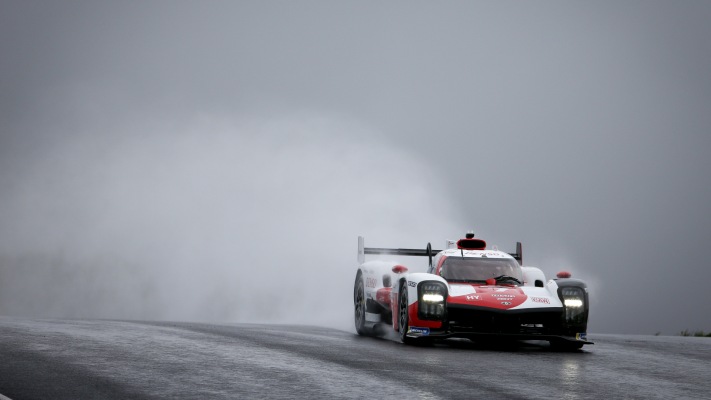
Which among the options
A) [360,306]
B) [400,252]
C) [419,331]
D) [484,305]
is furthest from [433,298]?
[400,252]

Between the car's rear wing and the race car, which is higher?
the car's rear wing

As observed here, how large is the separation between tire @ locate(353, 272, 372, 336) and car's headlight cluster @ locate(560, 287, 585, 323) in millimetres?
4087

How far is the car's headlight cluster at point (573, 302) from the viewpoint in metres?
13.8

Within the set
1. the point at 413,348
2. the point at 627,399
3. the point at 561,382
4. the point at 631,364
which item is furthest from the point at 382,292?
the point at 627,399

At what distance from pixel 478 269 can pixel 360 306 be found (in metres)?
3.00

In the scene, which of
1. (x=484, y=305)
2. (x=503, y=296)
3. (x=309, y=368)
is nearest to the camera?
(x=309, y=368)

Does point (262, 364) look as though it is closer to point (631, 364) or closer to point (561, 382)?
point (561, 382)

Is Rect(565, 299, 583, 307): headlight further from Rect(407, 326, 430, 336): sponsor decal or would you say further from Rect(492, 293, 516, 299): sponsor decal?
Rect(407, 326, 430, 336): sponsor decal

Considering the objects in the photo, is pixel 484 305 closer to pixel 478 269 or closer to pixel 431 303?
pixel 431 303

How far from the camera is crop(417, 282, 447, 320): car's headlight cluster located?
1368 centimetres

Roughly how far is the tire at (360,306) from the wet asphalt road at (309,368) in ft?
8.22

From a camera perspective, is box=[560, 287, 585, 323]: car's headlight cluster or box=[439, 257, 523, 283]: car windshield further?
box=[439, 257, 523, 283]: car windshield

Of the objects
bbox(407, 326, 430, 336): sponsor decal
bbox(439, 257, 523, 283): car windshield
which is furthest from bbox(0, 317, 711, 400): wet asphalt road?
bbox(439, 257, 523, 283): car windshield

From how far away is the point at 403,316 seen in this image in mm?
14445
